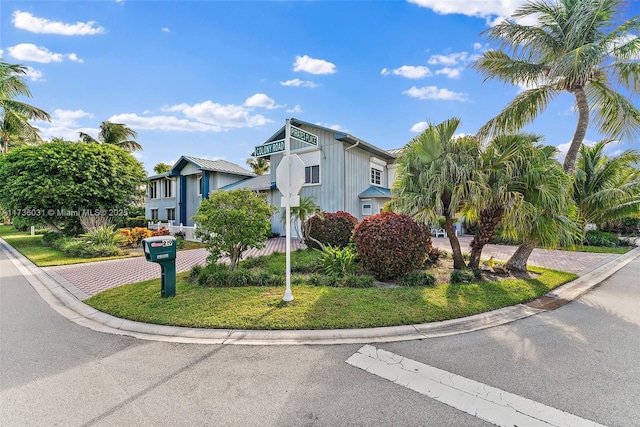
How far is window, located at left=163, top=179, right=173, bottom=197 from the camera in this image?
85.9ft

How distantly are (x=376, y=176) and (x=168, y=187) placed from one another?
19497 millimetres

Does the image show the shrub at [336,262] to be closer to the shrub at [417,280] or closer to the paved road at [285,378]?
the shrub at [417,280]

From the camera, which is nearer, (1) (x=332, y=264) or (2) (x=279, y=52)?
(1) (x=332, y=264)

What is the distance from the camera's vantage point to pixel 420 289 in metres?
6.24

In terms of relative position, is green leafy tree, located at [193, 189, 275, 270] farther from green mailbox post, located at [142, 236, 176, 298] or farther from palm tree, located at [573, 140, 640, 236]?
palm tree, located at [573, 140, 640, 236]

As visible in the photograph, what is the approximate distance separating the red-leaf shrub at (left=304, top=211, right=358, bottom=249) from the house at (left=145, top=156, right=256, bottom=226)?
40.6 ft

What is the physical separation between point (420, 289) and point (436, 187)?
8.52 ft

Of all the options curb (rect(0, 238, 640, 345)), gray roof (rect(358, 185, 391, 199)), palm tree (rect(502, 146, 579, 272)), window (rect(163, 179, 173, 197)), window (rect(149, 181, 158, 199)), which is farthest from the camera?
window (rect(149, 181, 158, 199))

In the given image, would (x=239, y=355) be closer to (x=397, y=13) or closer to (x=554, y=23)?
(x=397, y=13)

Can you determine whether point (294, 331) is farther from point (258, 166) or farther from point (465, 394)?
point (258, 166)

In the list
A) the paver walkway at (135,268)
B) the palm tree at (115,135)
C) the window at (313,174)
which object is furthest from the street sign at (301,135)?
the palm tree at (115,135)

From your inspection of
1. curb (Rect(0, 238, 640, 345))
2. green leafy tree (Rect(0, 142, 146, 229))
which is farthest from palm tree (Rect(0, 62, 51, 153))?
curb (Rect(0, 238, 640, 345))

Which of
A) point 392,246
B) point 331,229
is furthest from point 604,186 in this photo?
point 392,246

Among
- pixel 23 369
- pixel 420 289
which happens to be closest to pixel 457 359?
pixel 420 289
